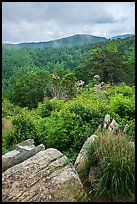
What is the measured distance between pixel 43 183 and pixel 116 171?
689 millimetres

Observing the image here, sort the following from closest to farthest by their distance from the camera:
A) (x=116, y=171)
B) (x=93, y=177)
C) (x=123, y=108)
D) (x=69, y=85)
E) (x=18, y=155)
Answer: (x=116, y=171), (x=93, y=177), (x=18, y=155), (x=123, y=108), (x=69, y=85)

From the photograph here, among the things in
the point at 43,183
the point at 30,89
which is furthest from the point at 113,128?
the point at 30,89

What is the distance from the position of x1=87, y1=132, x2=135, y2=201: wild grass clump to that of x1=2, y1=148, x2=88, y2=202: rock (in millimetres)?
219

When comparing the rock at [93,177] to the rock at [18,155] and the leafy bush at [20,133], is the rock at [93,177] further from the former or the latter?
the leafy bush at [20,133]

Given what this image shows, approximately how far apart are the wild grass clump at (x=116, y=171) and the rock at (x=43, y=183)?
0.22 meters

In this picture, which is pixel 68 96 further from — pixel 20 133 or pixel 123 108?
pixel 20 133

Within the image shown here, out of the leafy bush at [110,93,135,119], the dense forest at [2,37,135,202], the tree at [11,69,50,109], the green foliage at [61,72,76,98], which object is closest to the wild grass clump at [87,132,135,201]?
the dense forest at [2,37,135,202]

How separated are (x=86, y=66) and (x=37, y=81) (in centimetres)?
427

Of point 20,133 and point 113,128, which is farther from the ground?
point 113,128

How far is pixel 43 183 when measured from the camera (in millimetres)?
2730

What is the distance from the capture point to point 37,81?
69.1 feet

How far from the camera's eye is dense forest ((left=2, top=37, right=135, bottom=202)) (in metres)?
4.44

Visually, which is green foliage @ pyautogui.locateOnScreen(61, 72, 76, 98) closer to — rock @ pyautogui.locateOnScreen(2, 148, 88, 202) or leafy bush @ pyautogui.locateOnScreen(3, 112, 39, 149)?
leafy bush @ pyautogui.locateOnScreen(3, 112, 39, 149)

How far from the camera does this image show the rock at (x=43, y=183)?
2.62 m
